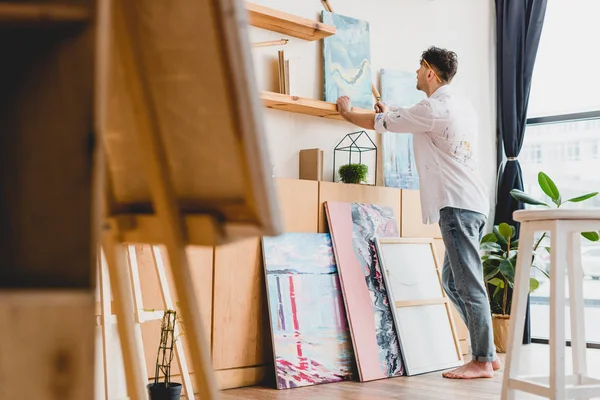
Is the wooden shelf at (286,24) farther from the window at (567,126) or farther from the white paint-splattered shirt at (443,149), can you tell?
the window at (567,126)

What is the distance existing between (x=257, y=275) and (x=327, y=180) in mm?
904

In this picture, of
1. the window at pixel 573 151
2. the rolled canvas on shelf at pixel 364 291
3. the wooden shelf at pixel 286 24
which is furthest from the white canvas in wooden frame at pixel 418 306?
the window at pixel 573 151

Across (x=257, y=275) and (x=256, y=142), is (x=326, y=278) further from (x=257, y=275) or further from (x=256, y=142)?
(x=256, y=142)

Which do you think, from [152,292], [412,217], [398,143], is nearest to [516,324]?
[152,292]

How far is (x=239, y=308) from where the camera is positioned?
359cm

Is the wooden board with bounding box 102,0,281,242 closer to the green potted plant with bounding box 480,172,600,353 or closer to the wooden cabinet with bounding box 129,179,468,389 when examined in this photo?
the wooden cabinet with bounding box 129,179,468,389

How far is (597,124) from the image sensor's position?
5.45 metres

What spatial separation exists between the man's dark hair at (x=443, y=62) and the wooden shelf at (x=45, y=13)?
3.55 meters

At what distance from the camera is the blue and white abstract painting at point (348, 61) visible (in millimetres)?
4391

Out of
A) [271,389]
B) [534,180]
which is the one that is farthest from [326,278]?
[534,180]

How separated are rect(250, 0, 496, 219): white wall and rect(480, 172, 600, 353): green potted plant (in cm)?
51

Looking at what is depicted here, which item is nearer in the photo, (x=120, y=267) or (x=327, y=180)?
(x=120, y=267)

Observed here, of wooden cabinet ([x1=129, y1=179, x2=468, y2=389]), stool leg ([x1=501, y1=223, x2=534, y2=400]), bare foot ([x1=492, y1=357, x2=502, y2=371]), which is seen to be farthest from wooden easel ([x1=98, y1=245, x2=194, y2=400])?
bare foot ([x1=492, y1=357, x2=502, y2=371])

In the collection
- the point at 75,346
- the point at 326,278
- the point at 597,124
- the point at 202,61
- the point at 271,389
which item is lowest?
the point at 271,389
